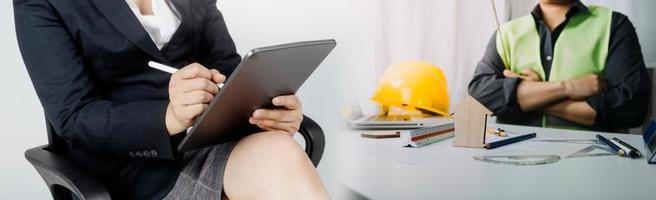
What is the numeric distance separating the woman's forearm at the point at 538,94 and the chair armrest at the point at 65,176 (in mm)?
1691

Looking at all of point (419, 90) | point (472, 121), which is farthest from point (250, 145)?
point (419, 90)

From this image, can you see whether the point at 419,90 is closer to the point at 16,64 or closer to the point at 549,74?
the point at 549,74

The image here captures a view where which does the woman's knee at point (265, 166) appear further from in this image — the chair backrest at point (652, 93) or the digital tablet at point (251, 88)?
the chair backrest at point (652, 93)

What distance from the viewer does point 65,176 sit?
77 cm

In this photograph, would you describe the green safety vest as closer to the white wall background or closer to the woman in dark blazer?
the white wall background

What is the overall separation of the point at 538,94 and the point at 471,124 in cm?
118

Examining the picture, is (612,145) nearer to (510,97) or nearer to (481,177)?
(481,177)

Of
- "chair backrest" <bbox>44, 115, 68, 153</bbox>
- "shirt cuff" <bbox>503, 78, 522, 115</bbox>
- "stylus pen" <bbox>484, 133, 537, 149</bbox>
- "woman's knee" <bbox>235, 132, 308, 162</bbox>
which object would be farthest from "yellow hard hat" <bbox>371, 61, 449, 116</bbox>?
"chair backrest" <bbox>44, 115, 68, 153</bbox>

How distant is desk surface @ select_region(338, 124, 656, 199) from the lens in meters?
0.65

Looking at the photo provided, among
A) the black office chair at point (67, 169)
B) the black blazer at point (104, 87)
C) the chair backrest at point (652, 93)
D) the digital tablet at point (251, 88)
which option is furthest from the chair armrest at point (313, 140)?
the chair backrest at point (652, 93)

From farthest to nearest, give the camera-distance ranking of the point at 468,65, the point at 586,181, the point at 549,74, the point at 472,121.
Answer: the point at 468,65 < the point at 549,74 < the point at 472,121 < the point at 586,181

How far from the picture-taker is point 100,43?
0.91 meters

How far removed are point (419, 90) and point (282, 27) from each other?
18.2 inches

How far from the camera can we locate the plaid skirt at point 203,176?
0.86 metres
